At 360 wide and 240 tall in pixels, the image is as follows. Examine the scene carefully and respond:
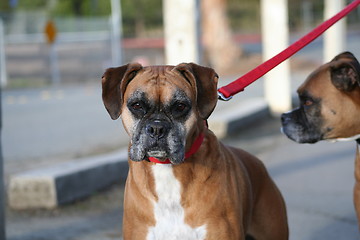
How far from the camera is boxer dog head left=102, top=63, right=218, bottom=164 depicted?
12.9 ft

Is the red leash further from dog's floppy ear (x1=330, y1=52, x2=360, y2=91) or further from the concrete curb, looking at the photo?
the concrete curb

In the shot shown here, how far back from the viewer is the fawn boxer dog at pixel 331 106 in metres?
5.16

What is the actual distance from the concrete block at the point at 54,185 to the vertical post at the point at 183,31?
2.15 meters

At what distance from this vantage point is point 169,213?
13.3 ft

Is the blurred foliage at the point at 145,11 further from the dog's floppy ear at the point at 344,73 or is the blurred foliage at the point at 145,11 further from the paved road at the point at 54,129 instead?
the dog's floppy ear at the point at 344,73

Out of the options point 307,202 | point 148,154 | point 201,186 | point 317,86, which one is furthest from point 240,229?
point 307,202

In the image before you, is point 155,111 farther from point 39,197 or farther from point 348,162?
point 348,162

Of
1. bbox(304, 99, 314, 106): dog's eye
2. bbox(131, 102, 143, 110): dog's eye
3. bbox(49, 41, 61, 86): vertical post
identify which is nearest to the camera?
bbox(131, 102, 143, 110): dog's eye

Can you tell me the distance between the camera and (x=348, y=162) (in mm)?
9258

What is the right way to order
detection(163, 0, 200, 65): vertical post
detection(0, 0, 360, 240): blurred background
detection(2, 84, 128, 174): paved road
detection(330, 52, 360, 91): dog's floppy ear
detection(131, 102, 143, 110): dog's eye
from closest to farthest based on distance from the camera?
detection(131, 102, 143, 110): dog's eye, detection(330, 52, 360, 91): dog's floppy ear, detection(0, 0, 360, 240): blurred background, detection(163, 0, 200, 65): vertical post, detection(2, 84, 128, 174): paved road

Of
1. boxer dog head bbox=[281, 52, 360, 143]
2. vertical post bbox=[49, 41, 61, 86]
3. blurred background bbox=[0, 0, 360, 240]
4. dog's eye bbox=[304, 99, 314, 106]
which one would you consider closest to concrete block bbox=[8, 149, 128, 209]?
blurred background bbox=[0, 0, 360, 240]

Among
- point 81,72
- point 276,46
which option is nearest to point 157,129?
point 276,46

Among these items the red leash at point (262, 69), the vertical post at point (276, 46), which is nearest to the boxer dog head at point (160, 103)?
the red leash at point (262, 69)

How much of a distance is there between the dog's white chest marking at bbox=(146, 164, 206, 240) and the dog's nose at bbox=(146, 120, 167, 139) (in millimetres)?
303
